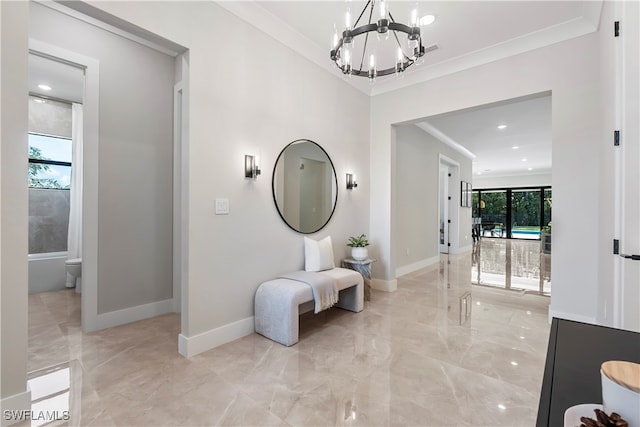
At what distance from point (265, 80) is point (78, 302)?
375 centimetres

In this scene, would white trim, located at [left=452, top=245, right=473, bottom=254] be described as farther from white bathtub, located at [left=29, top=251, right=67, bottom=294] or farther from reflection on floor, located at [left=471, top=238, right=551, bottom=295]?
white bathtub, located at [left=29, top=251, right=67, bottom=294]

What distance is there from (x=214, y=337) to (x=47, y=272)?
145 inches

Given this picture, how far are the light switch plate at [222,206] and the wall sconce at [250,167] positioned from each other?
1.15ft

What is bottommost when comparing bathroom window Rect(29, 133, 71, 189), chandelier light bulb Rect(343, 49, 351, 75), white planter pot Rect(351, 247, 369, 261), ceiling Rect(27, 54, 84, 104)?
white planter pot Rect(351, 247, 369, 261)

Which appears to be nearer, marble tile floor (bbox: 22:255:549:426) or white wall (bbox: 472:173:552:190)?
marble tile floor (bbox: 22:255:549:426)

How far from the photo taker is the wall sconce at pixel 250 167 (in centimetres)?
285

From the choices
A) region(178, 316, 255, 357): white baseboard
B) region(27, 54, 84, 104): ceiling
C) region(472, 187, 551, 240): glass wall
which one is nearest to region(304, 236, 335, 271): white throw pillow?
region(178, 316, 255, 357): white baseboard

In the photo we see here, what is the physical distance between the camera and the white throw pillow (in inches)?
133

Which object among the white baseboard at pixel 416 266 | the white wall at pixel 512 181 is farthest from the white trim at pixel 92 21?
the white wall at pixel 512 181

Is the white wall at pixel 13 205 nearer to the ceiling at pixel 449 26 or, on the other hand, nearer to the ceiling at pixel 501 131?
the ceiling at pixel 449 26

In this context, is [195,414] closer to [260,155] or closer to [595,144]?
[260,155]

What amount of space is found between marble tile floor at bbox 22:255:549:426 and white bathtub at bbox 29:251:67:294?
1126 mm

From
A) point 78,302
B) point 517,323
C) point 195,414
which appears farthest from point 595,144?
point 78,302

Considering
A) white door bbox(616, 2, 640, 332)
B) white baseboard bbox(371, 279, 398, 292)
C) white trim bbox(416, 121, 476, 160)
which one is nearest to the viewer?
white door bbox(616, 2, 640, 332)
